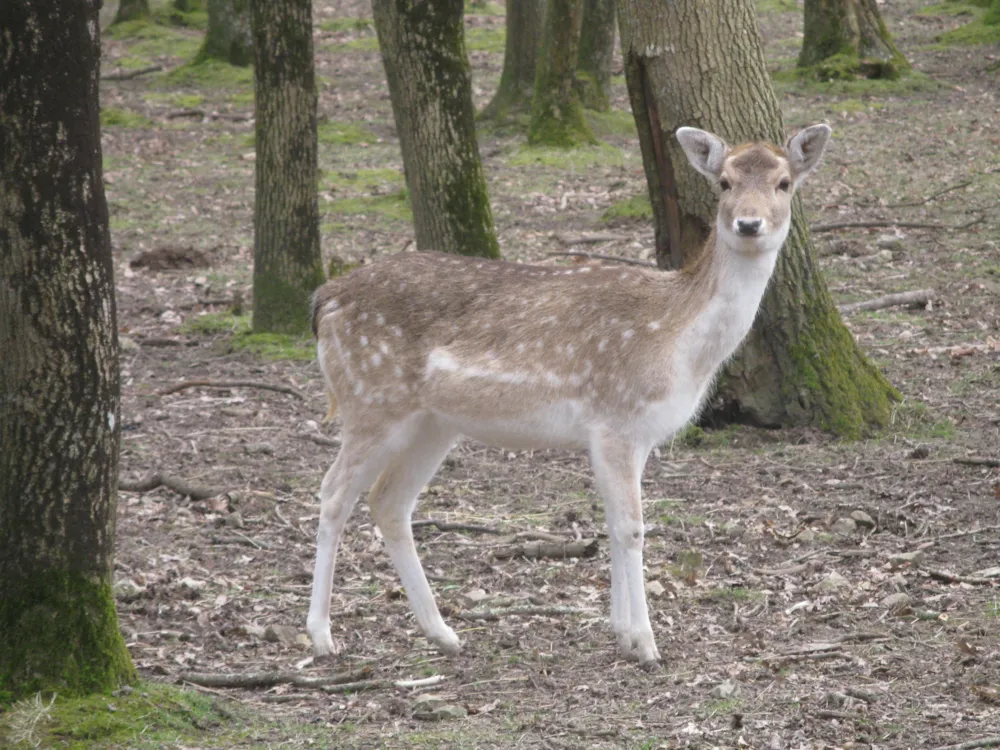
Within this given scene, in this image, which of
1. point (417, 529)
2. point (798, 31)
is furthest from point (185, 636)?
point (798, 31)

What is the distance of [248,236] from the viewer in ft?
50.2

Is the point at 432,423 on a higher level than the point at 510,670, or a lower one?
higher

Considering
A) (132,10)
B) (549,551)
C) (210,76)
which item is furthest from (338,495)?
(132,10)

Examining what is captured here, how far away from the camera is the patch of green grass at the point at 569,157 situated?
17641mm

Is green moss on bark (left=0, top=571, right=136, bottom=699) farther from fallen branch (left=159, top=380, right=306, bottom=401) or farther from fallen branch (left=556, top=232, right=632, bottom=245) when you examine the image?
fallen branch (left=556, top=232, right=632, bottom=245)

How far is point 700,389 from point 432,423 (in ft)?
4.04

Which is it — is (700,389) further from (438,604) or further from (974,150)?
(974,150)

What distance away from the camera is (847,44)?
21062 millimetres

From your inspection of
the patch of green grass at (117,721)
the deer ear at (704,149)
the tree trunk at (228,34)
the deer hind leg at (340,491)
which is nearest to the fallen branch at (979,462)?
the deer ear at (704,149)

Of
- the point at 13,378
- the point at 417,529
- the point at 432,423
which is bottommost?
the point at 417,529

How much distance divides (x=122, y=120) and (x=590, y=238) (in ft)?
34.7

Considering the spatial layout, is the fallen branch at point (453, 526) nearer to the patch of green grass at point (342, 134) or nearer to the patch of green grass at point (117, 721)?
the patch of green grass at point (117, 721)

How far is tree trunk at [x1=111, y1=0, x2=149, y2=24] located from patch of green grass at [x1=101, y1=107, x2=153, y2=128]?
9747 millimetres

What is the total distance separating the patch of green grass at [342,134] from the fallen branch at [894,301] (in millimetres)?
10549
